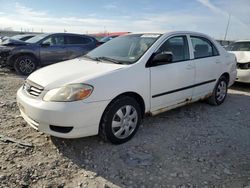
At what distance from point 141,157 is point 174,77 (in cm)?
148

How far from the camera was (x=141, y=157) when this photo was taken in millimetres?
3252

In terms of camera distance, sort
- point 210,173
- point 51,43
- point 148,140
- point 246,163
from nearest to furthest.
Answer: point 210,173, point 246,163, point 148,140, point 51,43

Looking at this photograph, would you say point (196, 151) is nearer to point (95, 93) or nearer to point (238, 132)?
point (238, 132)

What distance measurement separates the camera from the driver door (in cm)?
385

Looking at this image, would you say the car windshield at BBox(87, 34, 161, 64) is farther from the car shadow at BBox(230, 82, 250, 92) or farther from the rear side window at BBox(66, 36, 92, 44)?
the rear side window at BBox(66, 36, 92, 44)

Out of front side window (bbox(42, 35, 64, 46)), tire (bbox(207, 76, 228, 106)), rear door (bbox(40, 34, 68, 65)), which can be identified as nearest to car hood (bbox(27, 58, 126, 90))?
tire (bbox(207, 76, 228, 106))

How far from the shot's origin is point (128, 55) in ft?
12.8

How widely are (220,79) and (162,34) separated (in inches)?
77.3

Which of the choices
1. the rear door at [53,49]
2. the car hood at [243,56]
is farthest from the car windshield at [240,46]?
the rear door at [53,49]

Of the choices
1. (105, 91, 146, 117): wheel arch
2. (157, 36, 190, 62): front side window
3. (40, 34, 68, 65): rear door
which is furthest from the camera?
(40, 34, 68, 65): rear door

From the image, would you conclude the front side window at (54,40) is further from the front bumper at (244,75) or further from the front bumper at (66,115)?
the front bumper at (66,115)

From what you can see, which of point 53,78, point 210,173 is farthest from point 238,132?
point 53,78

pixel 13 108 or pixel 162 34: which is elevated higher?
pixel 162 34

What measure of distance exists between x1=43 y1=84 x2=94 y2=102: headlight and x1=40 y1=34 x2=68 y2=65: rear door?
→ 6502 millimetres
